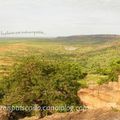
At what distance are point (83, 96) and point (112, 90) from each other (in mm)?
5874

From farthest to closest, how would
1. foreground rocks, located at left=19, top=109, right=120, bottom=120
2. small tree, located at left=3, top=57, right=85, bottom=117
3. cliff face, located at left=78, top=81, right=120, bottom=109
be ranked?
cliff face, located at left=78, top=81, right=120, bottom=109
small tree, located at left=3, top=57, right=85, bottom=117
foreground rocks, located at left=19, top=109, right=120, bottom=120

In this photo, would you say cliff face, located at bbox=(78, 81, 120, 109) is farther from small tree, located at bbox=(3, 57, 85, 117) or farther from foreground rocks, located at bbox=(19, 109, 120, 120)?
foreground rocks, located at bbox=(19, 109, 120, 120)

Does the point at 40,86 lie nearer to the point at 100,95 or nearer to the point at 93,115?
the point at 100,95

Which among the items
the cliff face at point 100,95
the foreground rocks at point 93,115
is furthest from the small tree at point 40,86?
the foreground rocks at point 93,115

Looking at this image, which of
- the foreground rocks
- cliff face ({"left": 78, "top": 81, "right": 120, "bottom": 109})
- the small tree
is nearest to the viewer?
the foreground rocks

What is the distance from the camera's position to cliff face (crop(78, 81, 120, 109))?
54.1 meters

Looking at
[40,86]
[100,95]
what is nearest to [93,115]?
[40,86]

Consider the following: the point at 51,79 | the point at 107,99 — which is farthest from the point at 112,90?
the point at 51,79

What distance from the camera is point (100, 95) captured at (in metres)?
55.9

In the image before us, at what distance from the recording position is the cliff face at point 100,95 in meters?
54.1

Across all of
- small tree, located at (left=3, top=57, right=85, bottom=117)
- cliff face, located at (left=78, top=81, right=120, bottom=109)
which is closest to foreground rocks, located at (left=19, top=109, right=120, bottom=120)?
small tree, located at (left=3, top=57, right=85, bottom=117)

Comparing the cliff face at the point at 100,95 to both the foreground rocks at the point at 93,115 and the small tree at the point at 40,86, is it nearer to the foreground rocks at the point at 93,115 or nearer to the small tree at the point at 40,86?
the small tree at the point at 40,86

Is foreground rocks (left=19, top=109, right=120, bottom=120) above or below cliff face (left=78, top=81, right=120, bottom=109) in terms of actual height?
above

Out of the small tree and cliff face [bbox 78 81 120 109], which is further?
cliff face [bbox 78 81 120 109]
